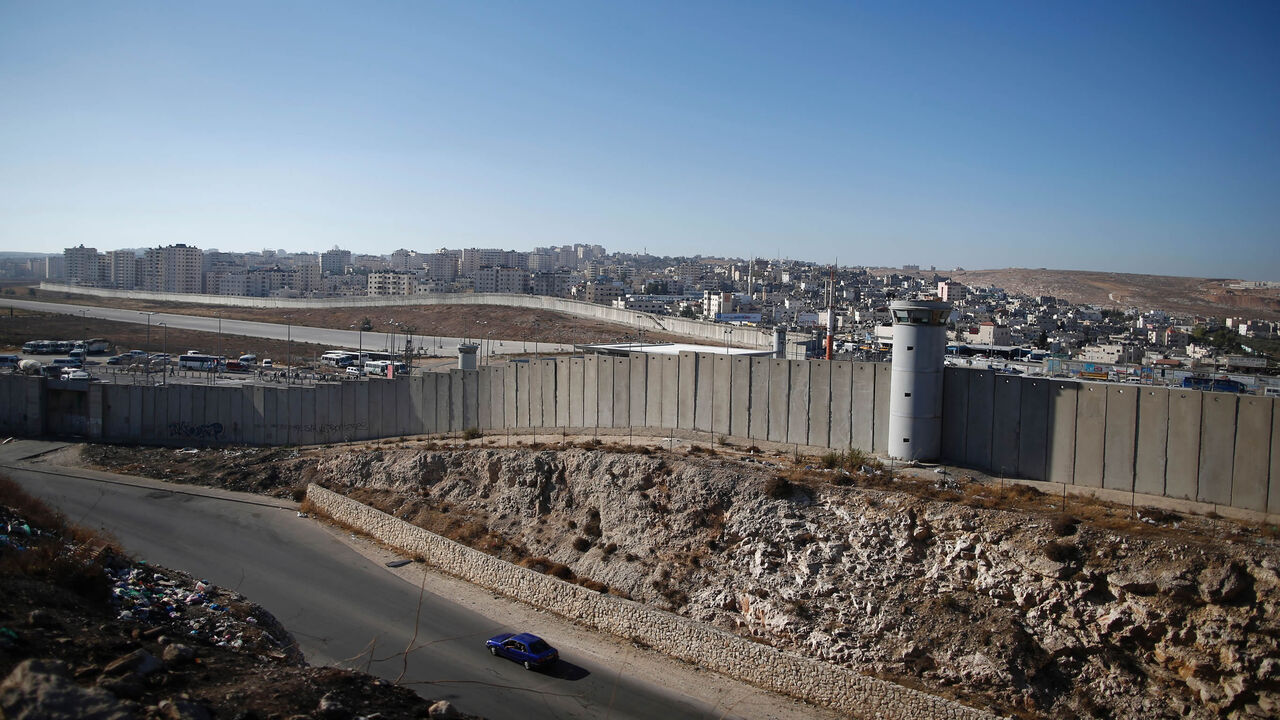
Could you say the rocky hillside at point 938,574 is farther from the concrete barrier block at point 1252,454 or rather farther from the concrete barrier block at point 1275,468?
the concrete barrier block at point 1275,468

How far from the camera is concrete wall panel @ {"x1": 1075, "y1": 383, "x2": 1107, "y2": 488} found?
21500 mm

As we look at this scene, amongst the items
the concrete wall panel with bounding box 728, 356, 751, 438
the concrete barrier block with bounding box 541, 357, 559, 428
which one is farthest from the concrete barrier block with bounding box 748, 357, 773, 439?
the concrete barrier block with bounding box 541, 357, 559, 428

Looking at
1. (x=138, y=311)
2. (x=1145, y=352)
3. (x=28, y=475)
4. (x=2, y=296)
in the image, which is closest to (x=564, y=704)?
(x=28, y=475)

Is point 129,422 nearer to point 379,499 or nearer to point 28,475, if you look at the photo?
point 28,475

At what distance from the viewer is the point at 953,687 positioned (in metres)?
17.0

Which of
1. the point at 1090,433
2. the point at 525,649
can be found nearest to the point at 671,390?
the point at 525,649

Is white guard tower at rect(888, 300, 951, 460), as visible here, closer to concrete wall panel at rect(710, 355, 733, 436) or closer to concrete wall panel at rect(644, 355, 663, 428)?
concrete wall panel at rect(710, 355, 733, 436)

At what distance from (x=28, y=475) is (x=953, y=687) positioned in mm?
35553

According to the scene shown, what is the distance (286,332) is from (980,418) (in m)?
78.7

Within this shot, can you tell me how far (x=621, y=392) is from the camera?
3138 centimetres

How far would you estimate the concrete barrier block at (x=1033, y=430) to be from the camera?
22516mm

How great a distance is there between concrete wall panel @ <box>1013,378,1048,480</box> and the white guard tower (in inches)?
89.0

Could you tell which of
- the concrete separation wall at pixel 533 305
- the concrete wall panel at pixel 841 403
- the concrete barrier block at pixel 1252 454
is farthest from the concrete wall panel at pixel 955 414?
the concrete separation wall at pixel 533 305

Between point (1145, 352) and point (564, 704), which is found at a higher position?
point (1145, 352)
